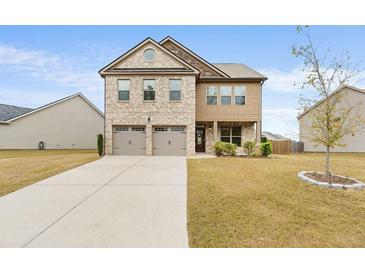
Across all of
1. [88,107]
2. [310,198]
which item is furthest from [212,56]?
[310,198]

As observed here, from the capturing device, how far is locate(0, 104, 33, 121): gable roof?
26.7m

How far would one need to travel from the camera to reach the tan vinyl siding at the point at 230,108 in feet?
61.4

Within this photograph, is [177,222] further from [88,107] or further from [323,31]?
[88,107]

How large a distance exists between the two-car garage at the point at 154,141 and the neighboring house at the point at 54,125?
14234 mm

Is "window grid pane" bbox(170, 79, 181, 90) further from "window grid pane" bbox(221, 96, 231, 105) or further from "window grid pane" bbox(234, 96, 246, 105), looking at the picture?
"window grid pane" bbox(234, 96, 246, 105)

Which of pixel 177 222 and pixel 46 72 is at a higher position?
pixel 46 72

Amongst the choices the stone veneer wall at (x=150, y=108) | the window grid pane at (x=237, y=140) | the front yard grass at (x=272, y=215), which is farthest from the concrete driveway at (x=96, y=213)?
the window grid pane at (x=237, y=140)

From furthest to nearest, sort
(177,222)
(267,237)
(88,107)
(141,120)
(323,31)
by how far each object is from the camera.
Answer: (88,107), (141,120), (323,31), (177,222), (267,237)

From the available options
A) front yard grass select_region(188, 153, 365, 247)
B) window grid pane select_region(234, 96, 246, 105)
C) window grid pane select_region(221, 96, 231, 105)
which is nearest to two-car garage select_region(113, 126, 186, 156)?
window grid pane select_region(221, 96, 231, 105)

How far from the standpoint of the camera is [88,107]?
31.0 metres

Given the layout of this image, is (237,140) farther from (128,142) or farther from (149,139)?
(128,142)

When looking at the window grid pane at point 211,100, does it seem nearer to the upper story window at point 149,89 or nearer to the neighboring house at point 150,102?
the neighboring house at point 150,102

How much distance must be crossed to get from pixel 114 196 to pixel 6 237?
284 centimetres
